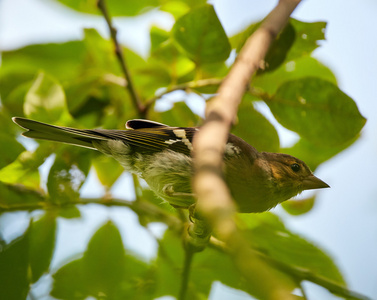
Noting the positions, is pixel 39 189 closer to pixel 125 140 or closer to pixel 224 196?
pixel 125 140

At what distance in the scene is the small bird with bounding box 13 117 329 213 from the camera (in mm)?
2736

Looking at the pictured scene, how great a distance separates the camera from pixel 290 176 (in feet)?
9.93

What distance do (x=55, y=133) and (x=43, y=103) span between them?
11.0 inches

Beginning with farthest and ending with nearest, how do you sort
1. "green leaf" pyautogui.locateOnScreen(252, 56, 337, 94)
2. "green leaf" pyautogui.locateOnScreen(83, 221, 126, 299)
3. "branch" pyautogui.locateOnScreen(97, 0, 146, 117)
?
1. "green leaf" pyautogui.locateOnScreen(252, 56, 337, 94)
2. "branch" pyautogui.locateOnScreen(97, 0, 146, 117)
3. "green leaf" pyautogui.locateOnScreen(83, 221, 126, 299)

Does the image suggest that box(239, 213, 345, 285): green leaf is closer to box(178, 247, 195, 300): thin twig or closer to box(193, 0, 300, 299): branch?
box(178, 247, 195, 300): thin twig

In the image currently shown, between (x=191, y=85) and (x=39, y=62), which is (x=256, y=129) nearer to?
(x=191, y=85)

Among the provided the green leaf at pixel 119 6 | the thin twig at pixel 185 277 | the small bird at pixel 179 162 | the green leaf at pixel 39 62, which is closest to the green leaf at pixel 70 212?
the small bird at pixel 179 162

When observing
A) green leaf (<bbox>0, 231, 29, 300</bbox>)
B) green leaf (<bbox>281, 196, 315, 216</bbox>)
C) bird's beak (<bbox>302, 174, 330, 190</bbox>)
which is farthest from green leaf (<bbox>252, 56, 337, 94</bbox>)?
green leaf (<bbox>0, 231, 29, 300</bbox>)

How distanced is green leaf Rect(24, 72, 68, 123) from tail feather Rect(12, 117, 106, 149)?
0.66 feet

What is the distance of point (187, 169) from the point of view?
9.37 feet

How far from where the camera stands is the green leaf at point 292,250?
2934 mm

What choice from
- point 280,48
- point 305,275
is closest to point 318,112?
point 280,48

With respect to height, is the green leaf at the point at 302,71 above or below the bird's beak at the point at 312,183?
above

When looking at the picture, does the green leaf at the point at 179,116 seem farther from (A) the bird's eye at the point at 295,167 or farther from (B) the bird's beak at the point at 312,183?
(B) the bird's beak at the point at 312,183
